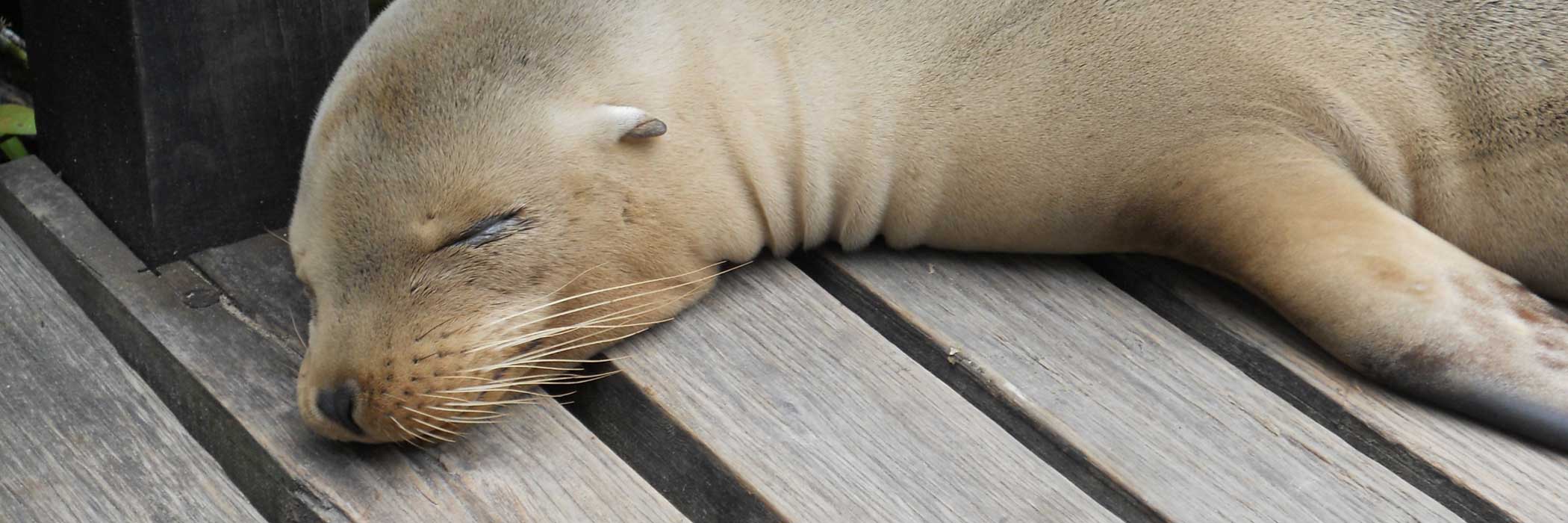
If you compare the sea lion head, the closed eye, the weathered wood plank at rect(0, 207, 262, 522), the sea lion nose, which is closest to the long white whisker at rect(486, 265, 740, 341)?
the sea lion head

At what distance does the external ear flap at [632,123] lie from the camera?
7.04ft

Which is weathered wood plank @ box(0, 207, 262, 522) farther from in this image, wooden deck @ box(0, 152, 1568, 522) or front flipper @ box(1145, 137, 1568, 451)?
front flipper @ box(1145, 137, 1568, 451)

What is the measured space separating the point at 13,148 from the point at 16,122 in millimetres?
64

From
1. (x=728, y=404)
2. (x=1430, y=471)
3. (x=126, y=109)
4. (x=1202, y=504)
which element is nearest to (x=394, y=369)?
(x=728, y=404)

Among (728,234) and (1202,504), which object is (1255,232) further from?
(728,234)

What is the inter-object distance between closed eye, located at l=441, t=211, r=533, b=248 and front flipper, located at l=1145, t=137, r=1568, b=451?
1.11m

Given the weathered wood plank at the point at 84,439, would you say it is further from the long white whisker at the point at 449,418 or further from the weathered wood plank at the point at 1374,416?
the weathered wood plank at the point at 1374,416

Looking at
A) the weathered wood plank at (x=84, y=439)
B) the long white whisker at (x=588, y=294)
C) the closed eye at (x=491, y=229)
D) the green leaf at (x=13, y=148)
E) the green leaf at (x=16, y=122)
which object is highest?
the closed eye at (x=491, y=229)

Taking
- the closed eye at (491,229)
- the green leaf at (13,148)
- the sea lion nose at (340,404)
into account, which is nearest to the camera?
the sea lion nose at (340,404)

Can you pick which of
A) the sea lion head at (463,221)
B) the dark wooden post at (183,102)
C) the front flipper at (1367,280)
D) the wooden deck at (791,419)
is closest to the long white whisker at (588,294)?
the sea lion head at (463,221)

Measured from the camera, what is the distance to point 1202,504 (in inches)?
80.5

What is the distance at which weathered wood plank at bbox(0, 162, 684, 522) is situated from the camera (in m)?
2.00

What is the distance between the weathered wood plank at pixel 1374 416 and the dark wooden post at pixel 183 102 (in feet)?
5.30

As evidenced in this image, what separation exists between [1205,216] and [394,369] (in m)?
1.38
